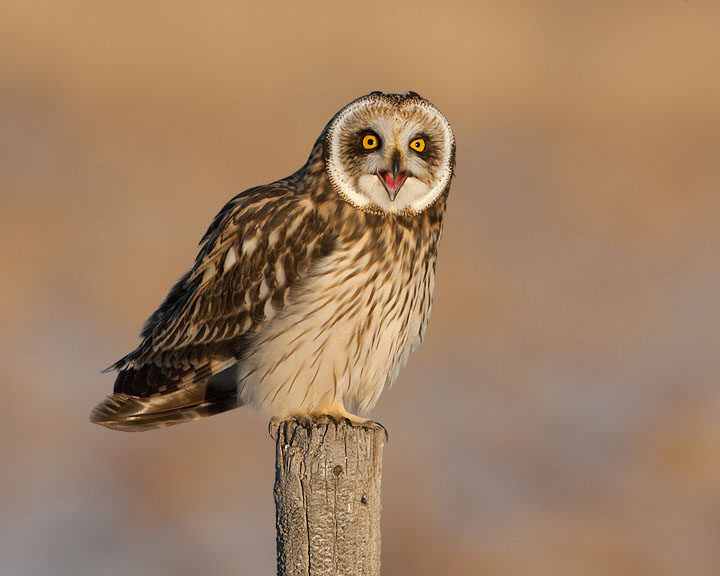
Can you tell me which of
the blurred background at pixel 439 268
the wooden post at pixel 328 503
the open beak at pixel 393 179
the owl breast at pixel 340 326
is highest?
the blurred background at pixel 439 268

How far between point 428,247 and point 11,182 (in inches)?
373

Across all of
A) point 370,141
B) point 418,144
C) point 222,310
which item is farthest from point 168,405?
point 418,144

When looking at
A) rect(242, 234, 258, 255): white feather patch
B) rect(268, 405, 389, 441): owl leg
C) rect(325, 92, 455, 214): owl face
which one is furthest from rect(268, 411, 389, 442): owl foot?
rect(325, 92, 455, 214): owl face

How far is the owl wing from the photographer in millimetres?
4676

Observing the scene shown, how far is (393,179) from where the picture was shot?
4.49 meters

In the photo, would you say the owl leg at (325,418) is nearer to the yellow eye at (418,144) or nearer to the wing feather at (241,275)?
the wing feather at (241,275)

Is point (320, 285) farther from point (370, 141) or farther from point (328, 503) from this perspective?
point (328, 503)

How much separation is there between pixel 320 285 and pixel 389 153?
56cm

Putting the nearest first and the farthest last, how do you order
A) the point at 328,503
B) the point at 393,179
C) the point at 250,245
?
the point at 328,503
the point at 393,179
the point at 250,245

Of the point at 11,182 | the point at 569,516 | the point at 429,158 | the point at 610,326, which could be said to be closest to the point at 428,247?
the point at 429,158

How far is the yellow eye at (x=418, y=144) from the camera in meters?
4.57

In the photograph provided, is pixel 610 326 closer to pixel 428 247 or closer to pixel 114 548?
pixel 114 548

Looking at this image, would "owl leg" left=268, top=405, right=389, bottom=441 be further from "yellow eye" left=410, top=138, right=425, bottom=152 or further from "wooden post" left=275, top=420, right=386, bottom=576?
"yellow eye" left=410, top=138, right=425, bottom=152

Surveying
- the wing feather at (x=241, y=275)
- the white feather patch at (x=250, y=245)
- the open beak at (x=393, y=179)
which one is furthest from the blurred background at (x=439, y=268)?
the open beak at (x=393, y=179)
